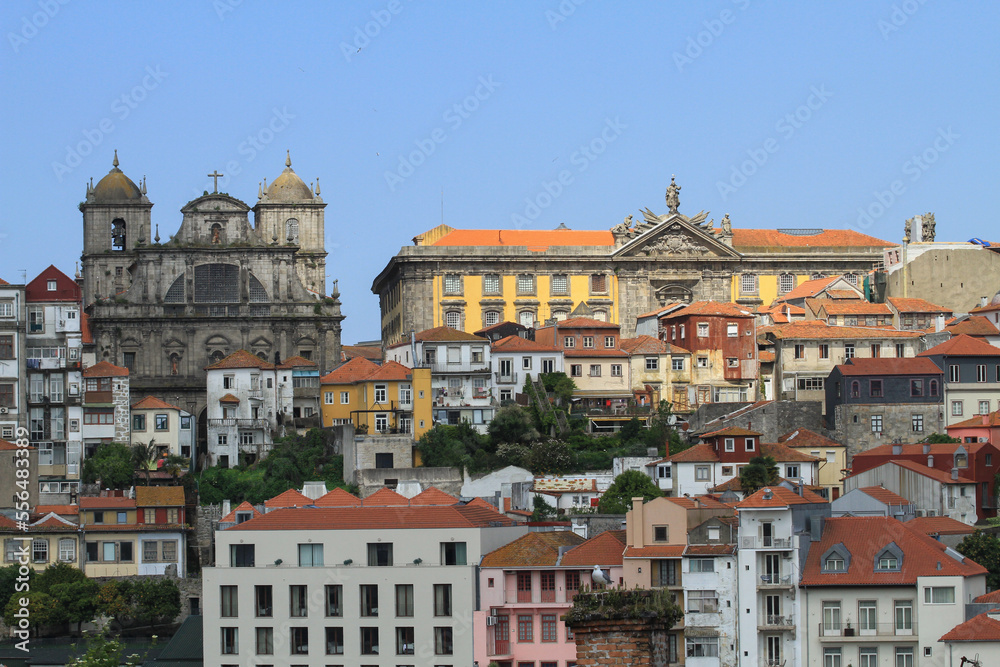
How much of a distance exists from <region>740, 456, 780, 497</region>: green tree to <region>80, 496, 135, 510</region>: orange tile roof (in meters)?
27.3

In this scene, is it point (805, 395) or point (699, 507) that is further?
point (805, 395)

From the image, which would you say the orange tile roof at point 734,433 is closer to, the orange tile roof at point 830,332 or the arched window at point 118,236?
the orange tile roof at point 830,332

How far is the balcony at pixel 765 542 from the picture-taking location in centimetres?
6344

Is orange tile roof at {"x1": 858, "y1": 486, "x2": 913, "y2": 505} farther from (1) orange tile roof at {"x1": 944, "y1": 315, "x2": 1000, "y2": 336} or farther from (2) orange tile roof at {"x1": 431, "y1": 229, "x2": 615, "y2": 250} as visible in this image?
(2) orange tile roof at {"x1": 431, "y1": 229, "x2": 615, "y2": 250}

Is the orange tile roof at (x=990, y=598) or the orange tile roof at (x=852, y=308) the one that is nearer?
the orange tile roof at (x=990, y=598)

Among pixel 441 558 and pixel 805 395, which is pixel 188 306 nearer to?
pixel 805 395

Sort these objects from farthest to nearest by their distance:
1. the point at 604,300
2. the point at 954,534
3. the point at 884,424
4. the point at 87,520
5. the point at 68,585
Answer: the point at 604,300, the point at 884,424, the point at 87,520, the point at 68,585, the point at 954,534

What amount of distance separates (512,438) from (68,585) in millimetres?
23163

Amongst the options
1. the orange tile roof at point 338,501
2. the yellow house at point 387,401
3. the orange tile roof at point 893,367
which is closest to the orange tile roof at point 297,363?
the yellow house at point 387,401

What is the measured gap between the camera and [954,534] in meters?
71.7

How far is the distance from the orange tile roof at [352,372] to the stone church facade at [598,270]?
49.8 ft

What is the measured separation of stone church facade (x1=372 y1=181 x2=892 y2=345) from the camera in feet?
379

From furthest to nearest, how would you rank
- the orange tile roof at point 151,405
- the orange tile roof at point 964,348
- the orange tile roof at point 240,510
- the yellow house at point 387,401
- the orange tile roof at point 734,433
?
1. the orange tile roof at point 151,405
2. the yellow house at point 387,401
3. the orange tile roof at point 964,348
4. the orange tile roof at point 734,433
5. the orange tile roof at point 240,510

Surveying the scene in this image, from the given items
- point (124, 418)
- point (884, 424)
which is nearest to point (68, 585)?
point (124, 418)
